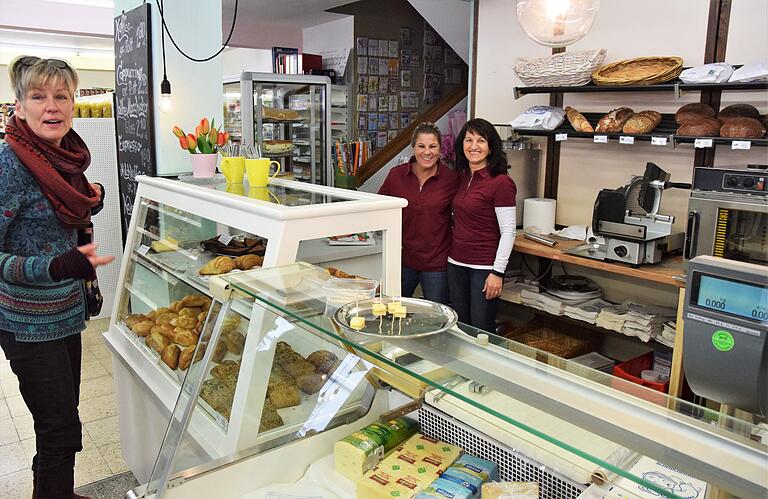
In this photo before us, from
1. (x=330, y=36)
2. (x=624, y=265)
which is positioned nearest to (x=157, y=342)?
(x=624, y=265)

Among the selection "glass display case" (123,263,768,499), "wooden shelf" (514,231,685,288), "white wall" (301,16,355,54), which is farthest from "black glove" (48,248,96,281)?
"white wall" (301,16,355,54)

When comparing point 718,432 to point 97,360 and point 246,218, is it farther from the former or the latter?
point 97,360

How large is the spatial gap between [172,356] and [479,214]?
6.12 ft

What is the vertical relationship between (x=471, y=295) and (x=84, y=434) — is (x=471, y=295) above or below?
above

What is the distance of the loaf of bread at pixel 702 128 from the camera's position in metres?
3.27

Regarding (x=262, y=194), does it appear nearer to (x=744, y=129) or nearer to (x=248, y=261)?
(x=248, y=261)

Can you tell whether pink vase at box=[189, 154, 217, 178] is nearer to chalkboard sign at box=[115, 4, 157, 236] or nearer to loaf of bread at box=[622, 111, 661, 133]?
chalkboard sign at box=[115, 4, 157, 236]

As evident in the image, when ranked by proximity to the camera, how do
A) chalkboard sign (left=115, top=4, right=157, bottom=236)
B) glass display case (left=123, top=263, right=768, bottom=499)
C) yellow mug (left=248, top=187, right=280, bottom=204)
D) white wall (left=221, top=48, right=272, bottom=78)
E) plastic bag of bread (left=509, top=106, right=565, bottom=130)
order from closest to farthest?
1. glass display case (left=123, top=263, right=768, bottom=499)
2. yellow mug (left=248, top=187, right=280, bottom=204)
3. plastic bag of bread (left=509, top=106, right=565, bottom=130)
4. chalkboard sign (left=115, top=4, right=157, bottom=236)
5. white wall (left=221, top=48, right=272, bottom=78)

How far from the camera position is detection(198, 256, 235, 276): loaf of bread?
2.32 meters

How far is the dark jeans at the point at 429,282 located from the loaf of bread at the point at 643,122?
1.39 metres

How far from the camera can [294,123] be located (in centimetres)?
665

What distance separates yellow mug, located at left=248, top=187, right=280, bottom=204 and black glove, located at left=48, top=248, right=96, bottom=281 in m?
0.62

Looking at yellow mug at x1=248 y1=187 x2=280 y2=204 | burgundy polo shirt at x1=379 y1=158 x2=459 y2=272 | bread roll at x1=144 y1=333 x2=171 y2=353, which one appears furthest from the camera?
burgundy polo shirt at x1=379 y1=158 x2=459 y2=272

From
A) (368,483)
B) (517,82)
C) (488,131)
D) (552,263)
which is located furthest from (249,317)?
(517,82)
